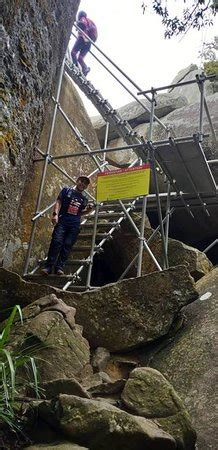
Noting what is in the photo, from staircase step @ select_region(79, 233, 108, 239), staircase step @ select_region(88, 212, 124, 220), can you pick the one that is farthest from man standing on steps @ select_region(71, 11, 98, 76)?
staircase step @ select_region(79, 233, 108, 239)

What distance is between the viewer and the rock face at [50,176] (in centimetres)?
582

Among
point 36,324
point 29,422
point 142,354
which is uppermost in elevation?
point 36,324

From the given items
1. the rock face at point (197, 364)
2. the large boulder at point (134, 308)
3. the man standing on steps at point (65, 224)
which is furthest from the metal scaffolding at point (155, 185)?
the rock face at point (197, 364)

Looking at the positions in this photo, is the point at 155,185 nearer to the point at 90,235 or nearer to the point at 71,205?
the point at 71,205

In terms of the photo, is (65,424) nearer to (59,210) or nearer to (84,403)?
(84,403)

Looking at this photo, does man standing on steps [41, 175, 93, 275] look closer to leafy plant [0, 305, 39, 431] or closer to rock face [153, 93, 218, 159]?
leafy plant [0, 305, 39, 431]

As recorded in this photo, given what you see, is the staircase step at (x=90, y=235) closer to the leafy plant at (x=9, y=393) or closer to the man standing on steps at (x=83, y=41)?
the leafy plant at (x=9, y=393)

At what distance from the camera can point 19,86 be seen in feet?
14.9

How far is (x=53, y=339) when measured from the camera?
3.72 metres

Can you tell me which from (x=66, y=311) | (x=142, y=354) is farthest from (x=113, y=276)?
(x=66, y=311)

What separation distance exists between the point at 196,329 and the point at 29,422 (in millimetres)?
2340

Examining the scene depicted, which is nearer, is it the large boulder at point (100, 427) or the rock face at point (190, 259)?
the large boulder at point (100, 427)

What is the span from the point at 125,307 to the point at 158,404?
1.54 m

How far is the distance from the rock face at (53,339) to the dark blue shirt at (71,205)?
5.15 feet
